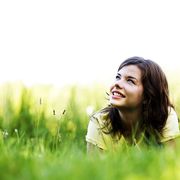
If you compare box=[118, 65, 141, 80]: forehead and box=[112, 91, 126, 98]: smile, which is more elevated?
box=[118, 65, 141, 80]: forehead

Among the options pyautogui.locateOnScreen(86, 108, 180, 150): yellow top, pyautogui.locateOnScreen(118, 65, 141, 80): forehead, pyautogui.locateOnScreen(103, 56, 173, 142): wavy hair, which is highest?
pyautogui.locateOnScreen(118, 65, 141, 80): forehead

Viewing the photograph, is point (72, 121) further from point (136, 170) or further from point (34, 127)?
point (136, 170)

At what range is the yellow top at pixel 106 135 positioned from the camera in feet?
12.9

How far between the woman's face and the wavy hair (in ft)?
0.15

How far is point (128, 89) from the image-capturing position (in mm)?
3832

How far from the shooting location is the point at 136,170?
218 centimetres

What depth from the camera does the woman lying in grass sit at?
391 cm

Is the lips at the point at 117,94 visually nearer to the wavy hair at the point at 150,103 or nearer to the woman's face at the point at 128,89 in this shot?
the woman's face at the point at 128,89

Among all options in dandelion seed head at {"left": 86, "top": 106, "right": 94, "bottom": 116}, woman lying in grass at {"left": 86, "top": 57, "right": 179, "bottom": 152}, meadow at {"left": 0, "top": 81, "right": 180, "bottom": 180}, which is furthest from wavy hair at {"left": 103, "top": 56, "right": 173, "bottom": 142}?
dandelion seed head at {"left": 86, "top": 106, "right": 94, "bottom": 116}

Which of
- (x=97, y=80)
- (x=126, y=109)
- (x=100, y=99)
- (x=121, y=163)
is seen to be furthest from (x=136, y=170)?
(x=97, y=80)

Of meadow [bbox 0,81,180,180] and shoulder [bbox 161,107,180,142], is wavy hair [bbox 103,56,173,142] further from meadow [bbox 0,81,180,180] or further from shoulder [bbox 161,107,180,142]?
meadow [bbox 0,81,180,180]

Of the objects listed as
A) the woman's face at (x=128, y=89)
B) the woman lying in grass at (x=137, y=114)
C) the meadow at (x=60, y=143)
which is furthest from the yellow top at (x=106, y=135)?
the woman's face at (x=128, y=89)

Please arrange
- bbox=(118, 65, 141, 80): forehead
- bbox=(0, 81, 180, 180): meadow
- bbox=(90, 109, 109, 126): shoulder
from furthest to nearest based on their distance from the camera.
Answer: bbox=(90, 109, 109, 126): shoulder → bbox=(118, 65, 141, 80): forehead → bbox=(0, 81, 180, 180): meadow

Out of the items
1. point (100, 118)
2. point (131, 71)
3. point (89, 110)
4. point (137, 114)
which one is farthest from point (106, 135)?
point (89, 110)
